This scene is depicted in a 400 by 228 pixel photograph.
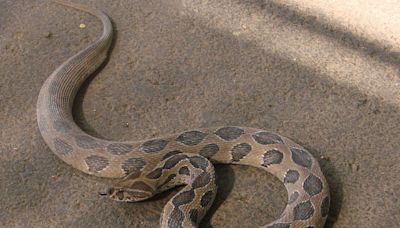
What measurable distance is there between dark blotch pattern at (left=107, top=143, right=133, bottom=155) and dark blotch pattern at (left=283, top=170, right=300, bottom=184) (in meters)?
1.58

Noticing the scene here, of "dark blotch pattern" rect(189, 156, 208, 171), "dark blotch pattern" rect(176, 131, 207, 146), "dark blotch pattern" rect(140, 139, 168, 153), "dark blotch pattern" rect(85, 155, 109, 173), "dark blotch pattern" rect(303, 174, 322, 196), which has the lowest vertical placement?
"dark blotch pattern" rect(85, 155, 109, 173)

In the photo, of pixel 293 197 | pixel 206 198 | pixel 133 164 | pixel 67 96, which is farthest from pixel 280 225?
pixel 67 96

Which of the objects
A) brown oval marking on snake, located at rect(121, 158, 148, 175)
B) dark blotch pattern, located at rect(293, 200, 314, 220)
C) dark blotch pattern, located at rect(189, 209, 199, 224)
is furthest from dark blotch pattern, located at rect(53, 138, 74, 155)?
dark blotch pattern, located at rect(293, 200, 314, 220)

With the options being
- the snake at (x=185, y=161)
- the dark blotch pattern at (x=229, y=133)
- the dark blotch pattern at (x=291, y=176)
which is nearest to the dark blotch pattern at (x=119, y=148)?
the snake at (x=185, y=161)

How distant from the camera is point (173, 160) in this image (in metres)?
5.52

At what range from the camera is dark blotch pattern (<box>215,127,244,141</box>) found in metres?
5.77

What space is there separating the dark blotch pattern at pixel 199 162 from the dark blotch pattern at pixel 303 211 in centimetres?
98

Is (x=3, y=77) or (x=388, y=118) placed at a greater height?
(x=388, y=118)

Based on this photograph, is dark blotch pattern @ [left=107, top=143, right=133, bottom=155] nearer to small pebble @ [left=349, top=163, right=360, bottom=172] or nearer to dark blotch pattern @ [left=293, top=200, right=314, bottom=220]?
dark blotch pattern @ [left=293, top=200, right=314, bottom=220]

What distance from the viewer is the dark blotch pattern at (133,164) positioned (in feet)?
18.4

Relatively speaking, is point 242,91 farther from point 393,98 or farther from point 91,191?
point 91,191

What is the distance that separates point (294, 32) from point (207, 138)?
216 centimetres

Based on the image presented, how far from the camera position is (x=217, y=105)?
634cm

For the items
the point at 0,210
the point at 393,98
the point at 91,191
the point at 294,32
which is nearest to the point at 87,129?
the point at 91,191
